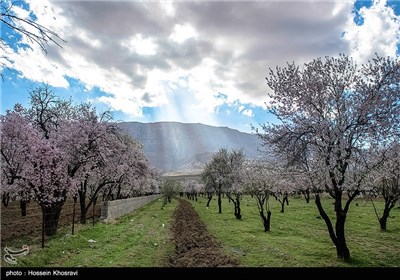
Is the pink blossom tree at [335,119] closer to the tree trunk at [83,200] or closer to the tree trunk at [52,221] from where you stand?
the tree trunk at [52,221]

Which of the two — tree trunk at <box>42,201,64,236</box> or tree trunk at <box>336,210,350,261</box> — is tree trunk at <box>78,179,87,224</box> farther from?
tree trunk at <box>336,210,350,261</box>

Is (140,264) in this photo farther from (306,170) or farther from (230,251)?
(306,170)

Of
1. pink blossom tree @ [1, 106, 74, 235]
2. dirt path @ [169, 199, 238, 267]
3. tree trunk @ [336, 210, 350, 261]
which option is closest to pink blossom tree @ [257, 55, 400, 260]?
tree trunk @ [336, 210, 350, 261]

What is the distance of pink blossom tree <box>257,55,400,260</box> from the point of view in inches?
575

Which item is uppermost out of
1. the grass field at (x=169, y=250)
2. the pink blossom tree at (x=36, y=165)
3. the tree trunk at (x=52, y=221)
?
the pink blossom tree at (x=36, y=165)

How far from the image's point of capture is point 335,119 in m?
15.8

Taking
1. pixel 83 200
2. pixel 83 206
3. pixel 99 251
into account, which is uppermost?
pixel 83 200

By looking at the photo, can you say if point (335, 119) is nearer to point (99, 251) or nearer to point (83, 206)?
point (99, 251)

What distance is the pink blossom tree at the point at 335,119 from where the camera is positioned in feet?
47.9

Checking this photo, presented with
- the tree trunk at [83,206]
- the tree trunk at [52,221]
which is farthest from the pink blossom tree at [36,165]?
the tree trunk at [83,206]

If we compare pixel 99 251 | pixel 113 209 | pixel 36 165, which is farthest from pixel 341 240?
pixel 113 209
